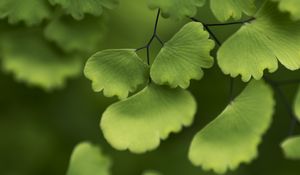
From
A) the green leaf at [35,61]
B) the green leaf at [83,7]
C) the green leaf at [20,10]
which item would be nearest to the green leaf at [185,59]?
the green leaf at [83,7]

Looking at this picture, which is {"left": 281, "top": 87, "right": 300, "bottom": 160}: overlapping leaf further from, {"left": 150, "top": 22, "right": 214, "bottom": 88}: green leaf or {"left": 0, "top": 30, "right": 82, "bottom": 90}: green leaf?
{"left": 0, "top": 30, "right": 82, "bottom": 90}: green leaf

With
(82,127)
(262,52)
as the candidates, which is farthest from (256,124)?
(82,127)

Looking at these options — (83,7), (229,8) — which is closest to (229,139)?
(229,8)

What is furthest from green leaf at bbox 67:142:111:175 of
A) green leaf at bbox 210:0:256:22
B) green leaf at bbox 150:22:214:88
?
green leaf at bbox 210:0:256:22

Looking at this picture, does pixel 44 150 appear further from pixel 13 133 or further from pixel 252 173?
pixel 252 173

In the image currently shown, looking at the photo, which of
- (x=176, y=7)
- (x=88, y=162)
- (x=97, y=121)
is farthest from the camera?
(x=97, y=121)

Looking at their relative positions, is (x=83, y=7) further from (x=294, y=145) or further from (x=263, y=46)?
(x=294, y=145)
